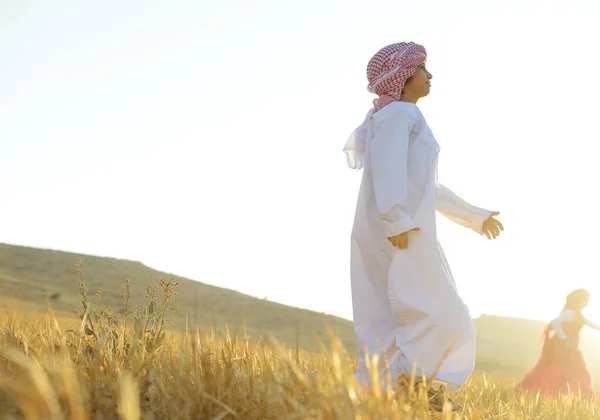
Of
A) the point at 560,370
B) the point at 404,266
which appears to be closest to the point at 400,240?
the point at 404,266

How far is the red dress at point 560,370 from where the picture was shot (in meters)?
9.70

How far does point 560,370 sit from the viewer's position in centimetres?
980

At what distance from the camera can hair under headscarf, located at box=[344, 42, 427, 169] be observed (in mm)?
5305

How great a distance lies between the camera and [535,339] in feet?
155

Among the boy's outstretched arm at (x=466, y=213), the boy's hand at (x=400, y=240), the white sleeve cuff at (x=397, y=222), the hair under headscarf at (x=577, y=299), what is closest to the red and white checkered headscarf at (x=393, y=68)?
the boy's outstretched arm at (x=466, y=213)

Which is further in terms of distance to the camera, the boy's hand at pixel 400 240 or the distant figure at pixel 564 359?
the distant figure at pixel 564 359

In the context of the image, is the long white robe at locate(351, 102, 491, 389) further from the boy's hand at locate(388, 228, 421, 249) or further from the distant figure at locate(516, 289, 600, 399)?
the distant figure at locate(516, 289, 600, 399)

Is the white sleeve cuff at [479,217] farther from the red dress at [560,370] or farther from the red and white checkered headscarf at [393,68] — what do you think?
the red dress at [560,370]

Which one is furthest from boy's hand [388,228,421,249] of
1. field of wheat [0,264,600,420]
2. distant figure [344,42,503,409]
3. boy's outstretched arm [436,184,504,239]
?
field of wheat [0,264,600,420]

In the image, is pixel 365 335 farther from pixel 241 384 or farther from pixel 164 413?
pixel 164 413

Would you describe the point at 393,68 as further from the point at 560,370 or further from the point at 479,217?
the point at 560,370

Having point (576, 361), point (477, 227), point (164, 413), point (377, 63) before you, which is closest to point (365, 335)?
point (477, 227)

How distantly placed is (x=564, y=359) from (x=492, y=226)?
5012 millimetres

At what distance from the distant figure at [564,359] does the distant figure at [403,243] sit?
510cm
